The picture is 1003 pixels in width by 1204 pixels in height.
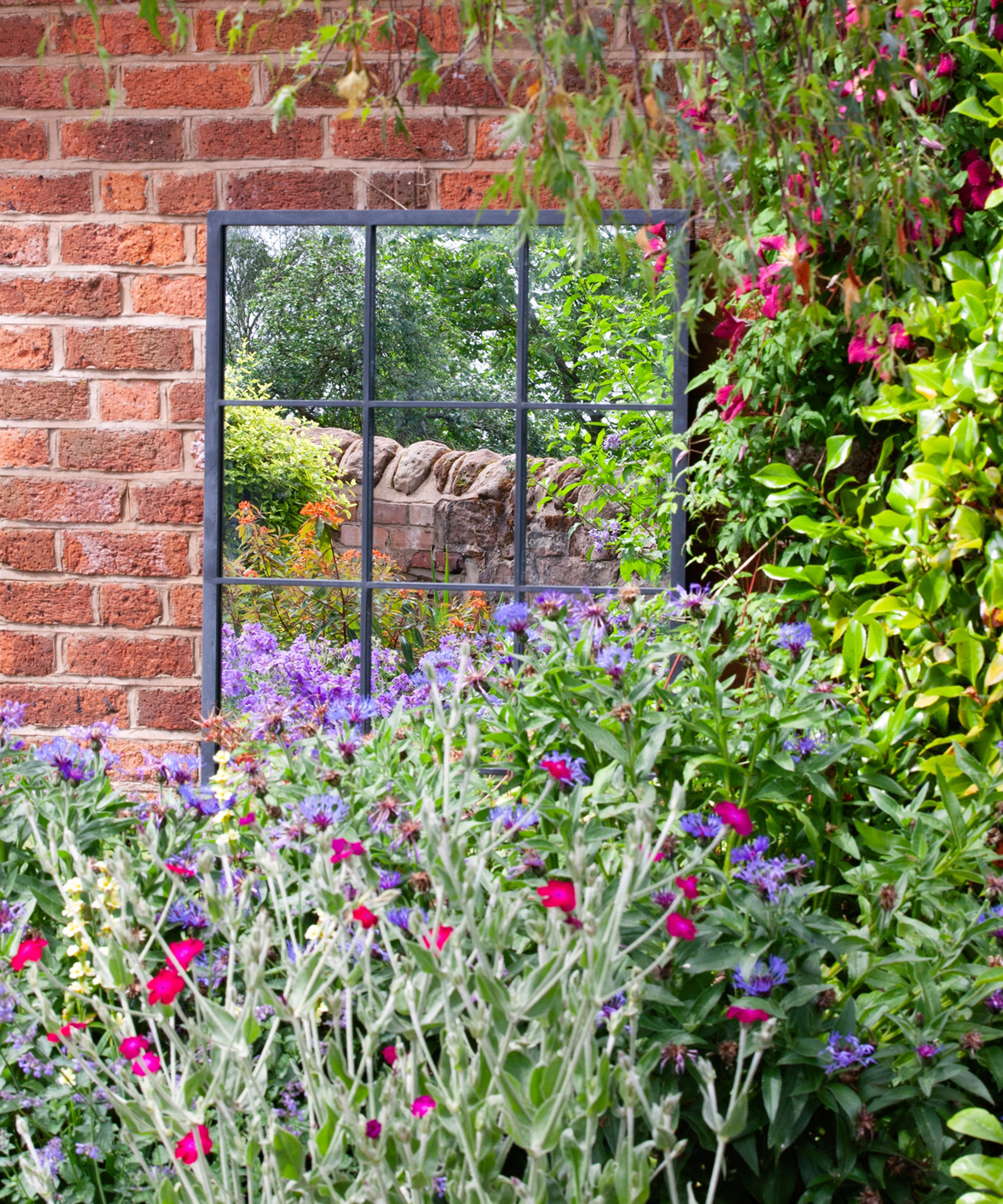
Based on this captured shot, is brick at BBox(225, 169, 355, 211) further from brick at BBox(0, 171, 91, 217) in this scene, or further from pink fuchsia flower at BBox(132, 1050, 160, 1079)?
pink fuchsia flower at BBox(132, 1050, 160, 1079)

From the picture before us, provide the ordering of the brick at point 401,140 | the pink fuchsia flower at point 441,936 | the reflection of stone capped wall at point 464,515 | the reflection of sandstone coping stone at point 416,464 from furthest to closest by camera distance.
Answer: the reflection of sandstone coping stone at point 416,464, the reflection of stone capped wall at point 464,515, the brick at point 401,140, the pink fuchsia flower at point 441,936

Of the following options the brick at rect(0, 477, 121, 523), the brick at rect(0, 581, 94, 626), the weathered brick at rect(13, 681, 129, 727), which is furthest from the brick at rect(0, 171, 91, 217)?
the weathered brick at rect(13, 681, 129, 727)

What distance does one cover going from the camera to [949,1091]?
1.21 metres

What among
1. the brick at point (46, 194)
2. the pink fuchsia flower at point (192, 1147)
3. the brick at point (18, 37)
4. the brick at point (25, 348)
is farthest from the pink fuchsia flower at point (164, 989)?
the brick at point (18, 37)

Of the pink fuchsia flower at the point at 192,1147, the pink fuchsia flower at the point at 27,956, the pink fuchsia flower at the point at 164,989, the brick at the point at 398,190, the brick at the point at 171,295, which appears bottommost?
the pink fuchsia flower at the point at 192,1147

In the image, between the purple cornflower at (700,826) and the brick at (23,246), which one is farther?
the brick at (23,246)

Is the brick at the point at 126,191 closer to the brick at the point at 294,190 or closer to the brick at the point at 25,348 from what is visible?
the brick at the point at 294,190

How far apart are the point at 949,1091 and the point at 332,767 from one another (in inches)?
31.2

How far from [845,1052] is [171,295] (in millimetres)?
2003

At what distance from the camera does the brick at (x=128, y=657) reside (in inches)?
95.0

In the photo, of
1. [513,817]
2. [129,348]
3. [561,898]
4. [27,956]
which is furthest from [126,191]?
[561,898]

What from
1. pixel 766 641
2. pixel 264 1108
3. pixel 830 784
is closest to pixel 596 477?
pixel 766 641

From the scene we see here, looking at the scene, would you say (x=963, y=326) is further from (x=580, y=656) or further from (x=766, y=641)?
(x=580, y=656)

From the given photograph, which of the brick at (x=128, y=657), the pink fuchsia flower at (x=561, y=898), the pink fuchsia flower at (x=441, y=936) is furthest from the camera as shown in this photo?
the brick at (x=128, y=657)
